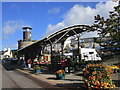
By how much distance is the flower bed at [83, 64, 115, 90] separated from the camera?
9246 mm

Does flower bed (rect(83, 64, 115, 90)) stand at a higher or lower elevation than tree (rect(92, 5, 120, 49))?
lower

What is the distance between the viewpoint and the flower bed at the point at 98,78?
30.3 ft

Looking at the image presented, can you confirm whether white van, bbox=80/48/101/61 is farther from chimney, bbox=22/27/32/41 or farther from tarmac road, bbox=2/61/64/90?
chimney, bbox=22/27/32/41

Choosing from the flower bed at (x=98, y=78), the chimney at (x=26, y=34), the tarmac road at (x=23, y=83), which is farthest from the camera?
the chimney at (x=26, y=34)

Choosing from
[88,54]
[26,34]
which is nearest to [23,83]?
[88,54]

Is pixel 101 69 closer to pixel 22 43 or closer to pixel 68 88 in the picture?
pixel 68 88

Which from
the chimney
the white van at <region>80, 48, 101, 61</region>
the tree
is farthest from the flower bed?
the chimney

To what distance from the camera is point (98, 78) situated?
9.41 metres

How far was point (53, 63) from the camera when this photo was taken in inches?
983

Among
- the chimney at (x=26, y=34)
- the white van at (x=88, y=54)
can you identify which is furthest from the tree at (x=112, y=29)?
the chimney at (x=26, y=34)

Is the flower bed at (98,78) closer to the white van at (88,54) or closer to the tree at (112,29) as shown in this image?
the tree at (112,29)

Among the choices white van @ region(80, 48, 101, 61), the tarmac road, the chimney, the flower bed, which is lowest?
the tarmac road

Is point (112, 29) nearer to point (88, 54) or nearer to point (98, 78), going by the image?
point (98, 78)

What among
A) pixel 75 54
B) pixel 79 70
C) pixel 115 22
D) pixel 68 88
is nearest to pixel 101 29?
pixel 115 22
